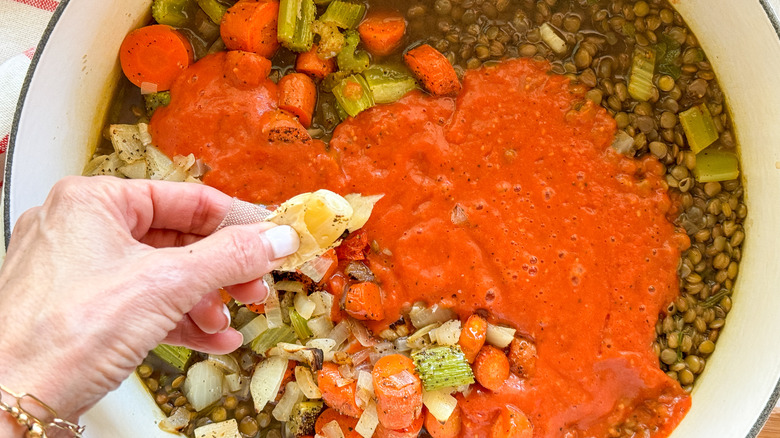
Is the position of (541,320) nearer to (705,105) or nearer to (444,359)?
(444,359)

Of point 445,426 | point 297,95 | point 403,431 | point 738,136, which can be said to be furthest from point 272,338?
point 738,136

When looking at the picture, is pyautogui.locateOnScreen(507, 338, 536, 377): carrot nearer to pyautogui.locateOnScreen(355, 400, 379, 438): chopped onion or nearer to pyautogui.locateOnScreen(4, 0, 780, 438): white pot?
pyautogui.locateOnScreen(355, 400, 379, 438): chopped onion

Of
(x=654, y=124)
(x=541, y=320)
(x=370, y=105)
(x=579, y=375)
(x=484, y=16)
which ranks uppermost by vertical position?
(x=484, y=16)

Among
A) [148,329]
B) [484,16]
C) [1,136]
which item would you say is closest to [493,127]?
[484,16]

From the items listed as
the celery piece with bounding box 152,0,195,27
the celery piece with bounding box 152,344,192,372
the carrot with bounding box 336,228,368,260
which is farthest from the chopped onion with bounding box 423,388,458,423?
the celery piece with bounding box 152,0,195,27

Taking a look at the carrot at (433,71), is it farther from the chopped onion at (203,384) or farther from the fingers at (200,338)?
the chopped onion at (203,384)

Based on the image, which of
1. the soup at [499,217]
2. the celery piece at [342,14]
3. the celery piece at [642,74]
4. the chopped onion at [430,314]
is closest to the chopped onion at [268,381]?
the soup at [499,217]

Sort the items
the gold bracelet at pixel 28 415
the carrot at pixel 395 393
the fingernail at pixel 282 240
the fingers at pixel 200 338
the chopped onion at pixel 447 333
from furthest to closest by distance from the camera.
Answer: the chopped onion at pixel 447 333 < the carrot at pixel 395 393 < the fingers at pixel 200 338 < the fingernail at pixel 282 240 < the gold bracelet at pixel 28 415

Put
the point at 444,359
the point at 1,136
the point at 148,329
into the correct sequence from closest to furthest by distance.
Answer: the point at 148,329 → the point at 444,359 → the point at 1,136
